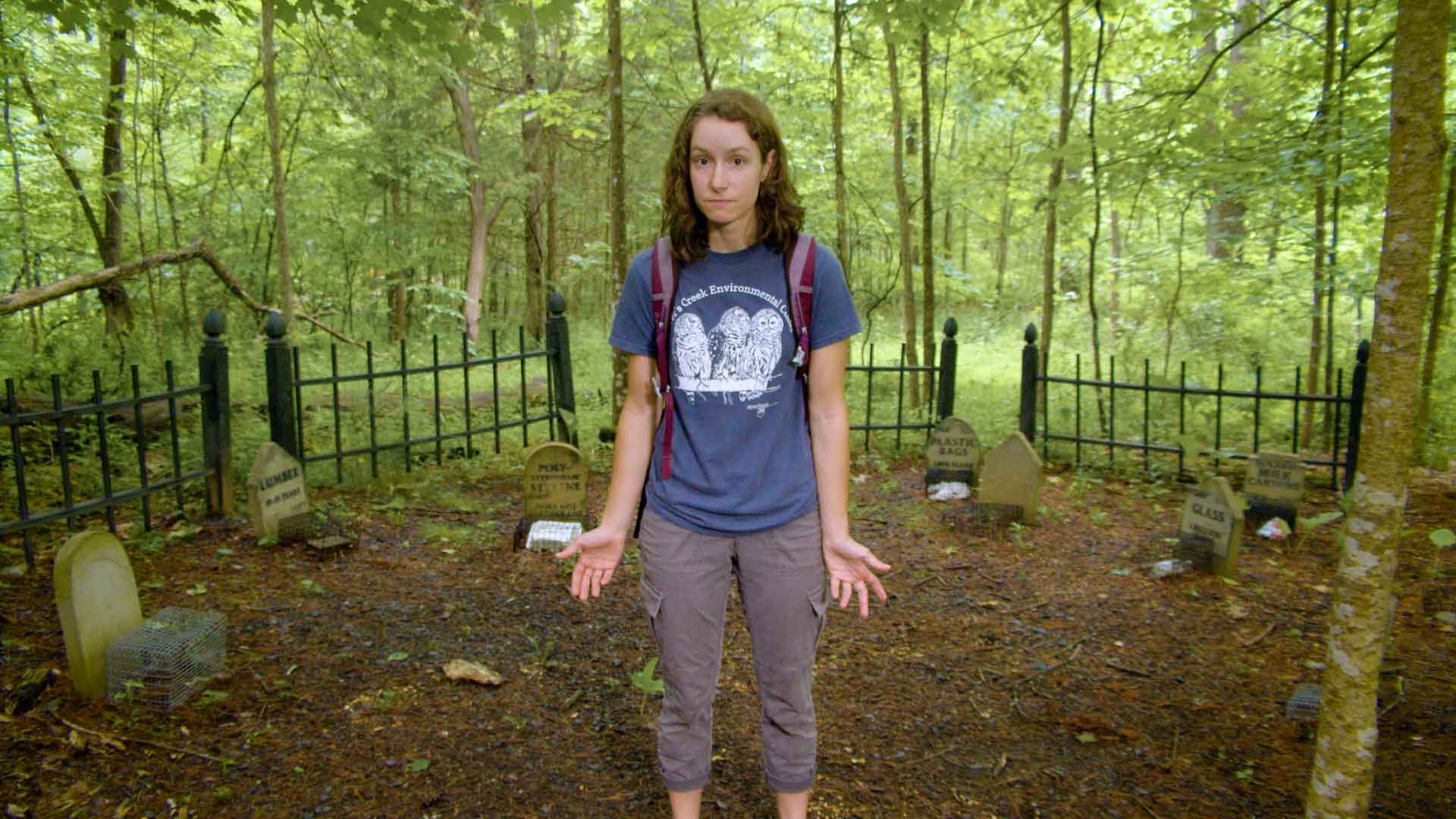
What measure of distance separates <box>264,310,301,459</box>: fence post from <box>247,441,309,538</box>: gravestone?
0.56m

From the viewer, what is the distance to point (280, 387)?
207 inches

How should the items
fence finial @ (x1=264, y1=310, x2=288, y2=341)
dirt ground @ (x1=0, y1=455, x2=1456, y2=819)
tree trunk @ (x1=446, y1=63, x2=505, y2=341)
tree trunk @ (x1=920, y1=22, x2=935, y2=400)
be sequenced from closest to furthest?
1. dirt ground @ (x1=0, y1=455, x2=1456, y2=819)
2. fence finial @ (x1=264, y1=310, x2=288, y2=341)
3. tree trunk @ (x1=920, y1=22, x2=935, y2=400)
4. tree trunk @ (x1=446, y1=63, x2=505, y2=341)

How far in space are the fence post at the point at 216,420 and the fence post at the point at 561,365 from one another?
2232 millimetres

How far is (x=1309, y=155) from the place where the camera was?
202 inches

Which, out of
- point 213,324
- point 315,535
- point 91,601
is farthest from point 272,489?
point 91,601

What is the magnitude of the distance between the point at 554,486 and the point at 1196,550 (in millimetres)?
3734

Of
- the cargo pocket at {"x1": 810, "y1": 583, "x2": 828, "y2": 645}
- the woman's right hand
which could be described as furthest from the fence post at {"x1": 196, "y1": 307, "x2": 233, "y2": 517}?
the cargo pocket at {"x1": 810, "y1": 583, "x2": 828, "y2": 645}

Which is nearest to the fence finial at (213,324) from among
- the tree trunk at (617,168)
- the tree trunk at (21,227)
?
the tree trunk at (617,168)

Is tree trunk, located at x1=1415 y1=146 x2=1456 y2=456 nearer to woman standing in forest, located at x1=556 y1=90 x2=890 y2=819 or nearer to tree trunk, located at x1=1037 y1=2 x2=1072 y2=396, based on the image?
tree trunk, located at x1=1037 y1=2 x2=1072 y2=396

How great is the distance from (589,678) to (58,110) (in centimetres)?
749

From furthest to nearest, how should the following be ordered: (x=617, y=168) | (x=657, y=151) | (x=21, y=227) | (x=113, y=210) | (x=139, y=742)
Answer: (x=657, y=151)
(x=113, y=210)
(x=21, y=227)
(x=617, y=168)
(x=139, y=742)

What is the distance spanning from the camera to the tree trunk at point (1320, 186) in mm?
5090

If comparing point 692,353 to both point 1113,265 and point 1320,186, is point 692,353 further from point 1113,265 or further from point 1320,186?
point 1113,265

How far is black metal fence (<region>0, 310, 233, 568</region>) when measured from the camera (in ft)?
13.1
